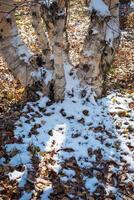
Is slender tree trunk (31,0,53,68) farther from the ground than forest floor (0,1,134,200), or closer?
farther from the ground

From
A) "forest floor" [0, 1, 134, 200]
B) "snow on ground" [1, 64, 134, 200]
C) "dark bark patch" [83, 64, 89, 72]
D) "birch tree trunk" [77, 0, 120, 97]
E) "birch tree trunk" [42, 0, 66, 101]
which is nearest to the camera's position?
"forest floor" [0, 1, 134, 200]

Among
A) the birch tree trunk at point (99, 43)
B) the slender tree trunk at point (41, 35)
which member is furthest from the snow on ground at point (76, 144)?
the slender tree trunk at point (41, 35)

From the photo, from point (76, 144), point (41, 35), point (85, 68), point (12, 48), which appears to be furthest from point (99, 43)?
point (76, 144)

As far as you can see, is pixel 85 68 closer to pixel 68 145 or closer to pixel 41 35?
pixel 41 35

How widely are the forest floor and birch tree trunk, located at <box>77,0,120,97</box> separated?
0.97 feet

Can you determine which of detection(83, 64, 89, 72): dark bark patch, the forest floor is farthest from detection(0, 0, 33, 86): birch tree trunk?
detection(83, 64, 89, 72): dark bark patch

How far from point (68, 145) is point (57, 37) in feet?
6.34

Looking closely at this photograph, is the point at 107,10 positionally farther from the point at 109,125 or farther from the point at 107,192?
the point at 107,192

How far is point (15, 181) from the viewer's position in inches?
210

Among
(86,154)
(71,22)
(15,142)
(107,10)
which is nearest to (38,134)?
(15,142)

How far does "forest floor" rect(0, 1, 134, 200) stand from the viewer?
5344mm

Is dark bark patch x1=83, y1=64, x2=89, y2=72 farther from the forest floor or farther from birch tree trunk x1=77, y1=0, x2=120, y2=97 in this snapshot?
the forest floor

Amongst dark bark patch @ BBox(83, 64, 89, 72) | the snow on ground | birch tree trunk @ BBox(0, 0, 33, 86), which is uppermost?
birch tree trunk @ BBox(0, 0, 33, 86)

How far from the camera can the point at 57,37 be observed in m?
6.59
